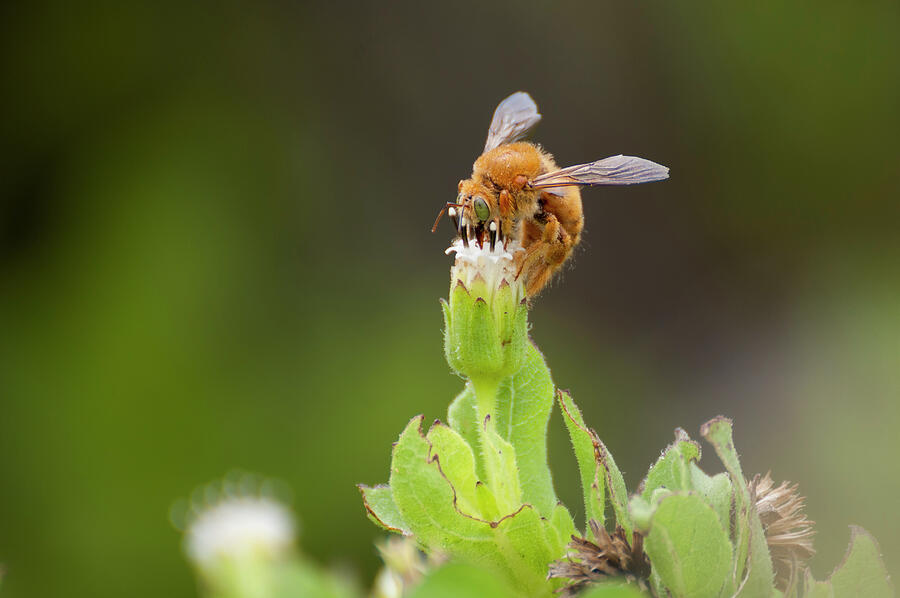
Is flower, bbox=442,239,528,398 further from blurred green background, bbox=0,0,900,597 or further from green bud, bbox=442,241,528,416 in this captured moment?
blurred green background, bbox=0,0,900,597

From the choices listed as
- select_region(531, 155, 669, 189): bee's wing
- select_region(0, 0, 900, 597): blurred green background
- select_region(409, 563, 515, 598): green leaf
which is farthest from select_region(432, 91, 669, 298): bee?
select_region(0, 0, 900, 597): blurred green background

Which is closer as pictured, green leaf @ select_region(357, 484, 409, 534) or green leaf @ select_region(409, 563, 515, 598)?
green leaf @ select_region(409, 563, 515, 598)

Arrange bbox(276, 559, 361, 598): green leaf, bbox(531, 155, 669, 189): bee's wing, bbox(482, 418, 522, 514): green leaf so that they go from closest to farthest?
bbox(276, 559, 361, 598): green leaf < bbox(482, 418, 522, 514): green leaf < bbox(531, 155, 669, 189): bee's wing

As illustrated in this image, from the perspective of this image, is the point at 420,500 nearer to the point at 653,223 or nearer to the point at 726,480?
the point at 726,480

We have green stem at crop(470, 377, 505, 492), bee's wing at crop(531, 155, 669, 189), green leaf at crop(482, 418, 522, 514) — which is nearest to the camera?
green leaf at crop(482, 418, 522, 514)

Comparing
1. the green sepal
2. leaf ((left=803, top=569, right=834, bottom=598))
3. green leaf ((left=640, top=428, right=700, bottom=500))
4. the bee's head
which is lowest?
leaf ((left=803, top=569, right=834, bottom=598))

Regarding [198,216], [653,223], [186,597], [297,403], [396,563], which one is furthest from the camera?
[653,223]

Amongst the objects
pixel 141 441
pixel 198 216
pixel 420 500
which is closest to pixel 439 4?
pixel 198 216
